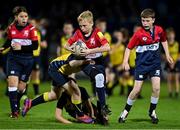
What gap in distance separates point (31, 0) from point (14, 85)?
15.3 meters

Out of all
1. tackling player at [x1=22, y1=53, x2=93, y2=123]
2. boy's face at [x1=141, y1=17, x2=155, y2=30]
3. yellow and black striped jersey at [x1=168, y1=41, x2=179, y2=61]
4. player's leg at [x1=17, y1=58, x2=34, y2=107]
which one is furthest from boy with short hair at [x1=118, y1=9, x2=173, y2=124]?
yellow and black striped jersey at [x1=168, y1=41, x2=179, y2=61]

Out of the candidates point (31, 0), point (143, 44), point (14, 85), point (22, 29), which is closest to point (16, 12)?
point (22, 29)

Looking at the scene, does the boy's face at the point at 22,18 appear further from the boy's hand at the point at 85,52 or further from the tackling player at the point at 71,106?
the boy's hand at the point at 85,52

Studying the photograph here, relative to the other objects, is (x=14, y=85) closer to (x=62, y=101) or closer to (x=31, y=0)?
(x=62, y=101)

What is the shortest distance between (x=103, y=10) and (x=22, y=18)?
15.0m

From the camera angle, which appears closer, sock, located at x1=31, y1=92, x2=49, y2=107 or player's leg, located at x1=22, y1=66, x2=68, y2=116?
player's leg, located at x1=22, y1=66, x2=68, y2=116

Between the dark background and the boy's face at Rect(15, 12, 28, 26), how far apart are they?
13.5m

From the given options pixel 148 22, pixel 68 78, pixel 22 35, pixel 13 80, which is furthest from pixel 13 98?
pixel 148 22

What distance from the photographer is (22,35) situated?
41.2 ft

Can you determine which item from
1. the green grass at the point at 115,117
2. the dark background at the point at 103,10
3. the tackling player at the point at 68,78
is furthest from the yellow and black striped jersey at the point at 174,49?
the tackling player at the point at 68,78

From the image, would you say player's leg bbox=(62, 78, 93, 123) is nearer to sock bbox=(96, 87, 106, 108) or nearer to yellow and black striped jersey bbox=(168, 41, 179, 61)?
sock bbox=(96, 87, 106, 108)

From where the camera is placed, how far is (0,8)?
27875 millimetres

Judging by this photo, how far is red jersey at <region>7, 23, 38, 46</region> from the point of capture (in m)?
12.6

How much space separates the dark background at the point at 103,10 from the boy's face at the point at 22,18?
44.1 feet
